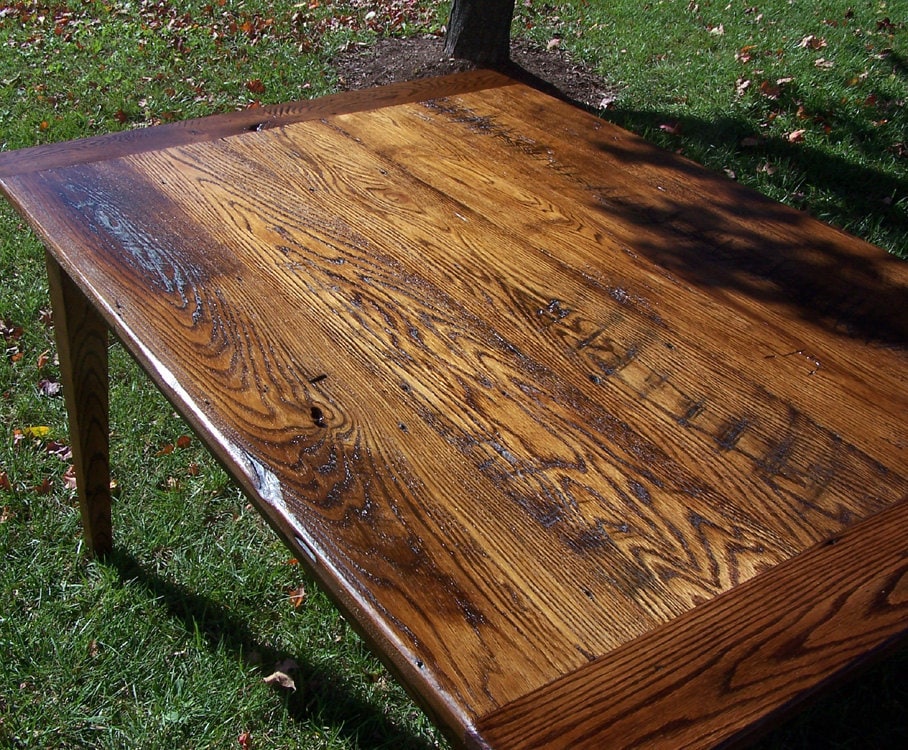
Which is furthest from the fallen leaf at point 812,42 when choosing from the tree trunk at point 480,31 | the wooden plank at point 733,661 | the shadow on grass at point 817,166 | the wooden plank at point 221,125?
the wooden plank at point 733,661

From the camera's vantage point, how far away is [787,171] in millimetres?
4422

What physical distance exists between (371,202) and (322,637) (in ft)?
3.74

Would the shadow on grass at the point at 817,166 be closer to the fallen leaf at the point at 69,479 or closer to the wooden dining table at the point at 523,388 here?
the wooden dining table at the point at 523,388

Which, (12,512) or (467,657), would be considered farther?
(12,512)

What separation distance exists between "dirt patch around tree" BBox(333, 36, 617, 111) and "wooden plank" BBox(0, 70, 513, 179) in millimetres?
2991

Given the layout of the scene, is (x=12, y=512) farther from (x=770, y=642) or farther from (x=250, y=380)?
(x=770, y=642)

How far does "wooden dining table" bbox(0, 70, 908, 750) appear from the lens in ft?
3.19

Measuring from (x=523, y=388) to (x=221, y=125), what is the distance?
1.18 m

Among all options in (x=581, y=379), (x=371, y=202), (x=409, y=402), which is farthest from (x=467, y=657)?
(x=371, y=202)

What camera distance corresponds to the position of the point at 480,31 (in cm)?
528

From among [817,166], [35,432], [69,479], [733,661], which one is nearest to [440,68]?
[817,166]

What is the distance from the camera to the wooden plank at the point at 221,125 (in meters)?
1.91

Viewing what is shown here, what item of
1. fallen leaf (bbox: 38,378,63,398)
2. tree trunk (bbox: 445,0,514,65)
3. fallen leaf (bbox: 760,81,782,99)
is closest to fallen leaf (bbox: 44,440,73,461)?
fallen leaf (bbox: 38,378,63,398)

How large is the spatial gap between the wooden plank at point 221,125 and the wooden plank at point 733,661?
154 centimetres
